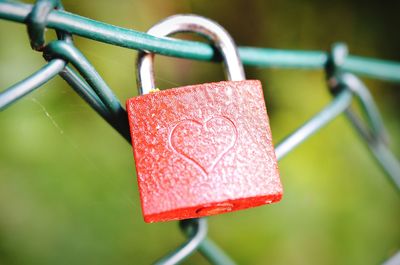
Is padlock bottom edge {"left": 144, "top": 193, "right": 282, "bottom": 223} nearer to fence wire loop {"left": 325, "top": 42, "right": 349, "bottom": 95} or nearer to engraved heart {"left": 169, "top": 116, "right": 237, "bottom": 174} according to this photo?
engraved heart {"left": 169, "top": 116, "right": 237, "bottom": 174}

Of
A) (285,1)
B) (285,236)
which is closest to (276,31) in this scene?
(285,1)

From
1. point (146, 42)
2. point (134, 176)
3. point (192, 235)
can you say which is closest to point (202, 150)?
point (146, 42)

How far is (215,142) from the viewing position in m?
0.48

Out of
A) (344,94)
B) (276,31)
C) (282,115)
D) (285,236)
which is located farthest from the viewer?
(276,31)

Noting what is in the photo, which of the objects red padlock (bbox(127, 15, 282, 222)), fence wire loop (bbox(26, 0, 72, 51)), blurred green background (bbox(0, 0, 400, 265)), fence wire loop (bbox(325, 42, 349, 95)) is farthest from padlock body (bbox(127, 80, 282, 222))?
blurred green background (bbox(0, 0, 400, 265))

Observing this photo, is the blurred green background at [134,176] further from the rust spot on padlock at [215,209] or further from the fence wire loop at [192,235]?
the rust spot on padlock at [215,209]

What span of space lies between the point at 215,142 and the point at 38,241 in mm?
1040

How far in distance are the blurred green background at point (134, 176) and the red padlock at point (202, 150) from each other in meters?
0.74

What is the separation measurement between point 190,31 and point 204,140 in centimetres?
13

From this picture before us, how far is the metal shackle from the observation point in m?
0.52

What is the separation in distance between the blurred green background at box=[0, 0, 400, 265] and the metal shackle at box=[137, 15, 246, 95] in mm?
677

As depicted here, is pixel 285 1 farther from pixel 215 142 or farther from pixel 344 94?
pixel 215 142

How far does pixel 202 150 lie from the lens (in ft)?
1.58

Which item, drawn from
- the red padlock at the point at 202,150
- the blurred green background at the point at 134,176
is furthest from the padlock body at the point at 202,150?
the blurred green background at the point at 134,176
